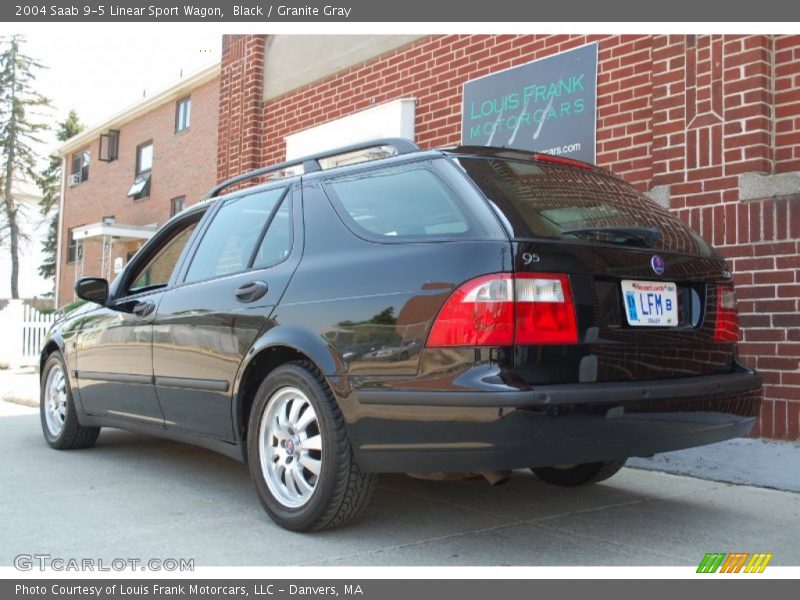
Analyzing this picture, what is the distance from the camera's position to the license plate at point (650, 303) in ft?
10.3

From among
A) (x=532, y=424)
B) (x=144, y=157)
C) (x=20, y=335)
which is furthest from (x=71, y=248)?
(x=532, y=424)

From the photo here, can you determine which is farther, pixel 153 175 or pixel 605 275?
pixel 153 175

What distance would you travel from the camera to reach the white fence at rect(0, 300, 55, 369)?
15.8 metres

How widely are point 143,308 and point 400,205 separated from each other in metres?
2.12

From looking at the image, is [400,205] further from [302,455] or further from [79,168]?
[79,168]

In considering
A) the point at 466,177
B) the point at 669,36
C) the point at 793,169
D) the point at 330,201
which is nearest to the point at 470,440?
the point at 466,177

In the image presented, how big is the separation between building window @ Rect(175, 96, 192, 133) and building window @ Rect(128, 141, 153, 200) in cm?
166

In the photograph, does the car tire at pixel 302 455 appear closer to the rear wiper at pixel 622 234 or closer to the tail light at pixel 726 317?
the rear wiper at pixel 622 234

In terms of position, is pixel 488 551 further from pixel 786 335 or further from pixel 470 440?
pixel 786 335

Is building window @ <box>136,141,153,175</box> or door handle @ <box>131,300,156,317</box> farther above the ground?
building window @ <box>136,141,153,175</box>

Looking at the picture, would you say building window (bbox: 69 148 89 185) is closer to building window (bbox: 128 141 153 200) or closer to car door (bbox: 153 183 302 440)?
building window (bbox: 128 141 153 200)

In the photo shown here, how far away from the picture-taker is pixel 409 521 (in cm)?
374

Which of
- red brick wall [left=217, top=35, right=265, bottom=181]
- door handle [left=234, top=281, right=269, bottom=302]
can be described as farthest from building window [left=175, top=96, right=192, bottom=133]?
door handle [left=234, top=281, right=269, bottom=302]

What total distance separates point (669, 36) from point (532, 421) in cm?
421
